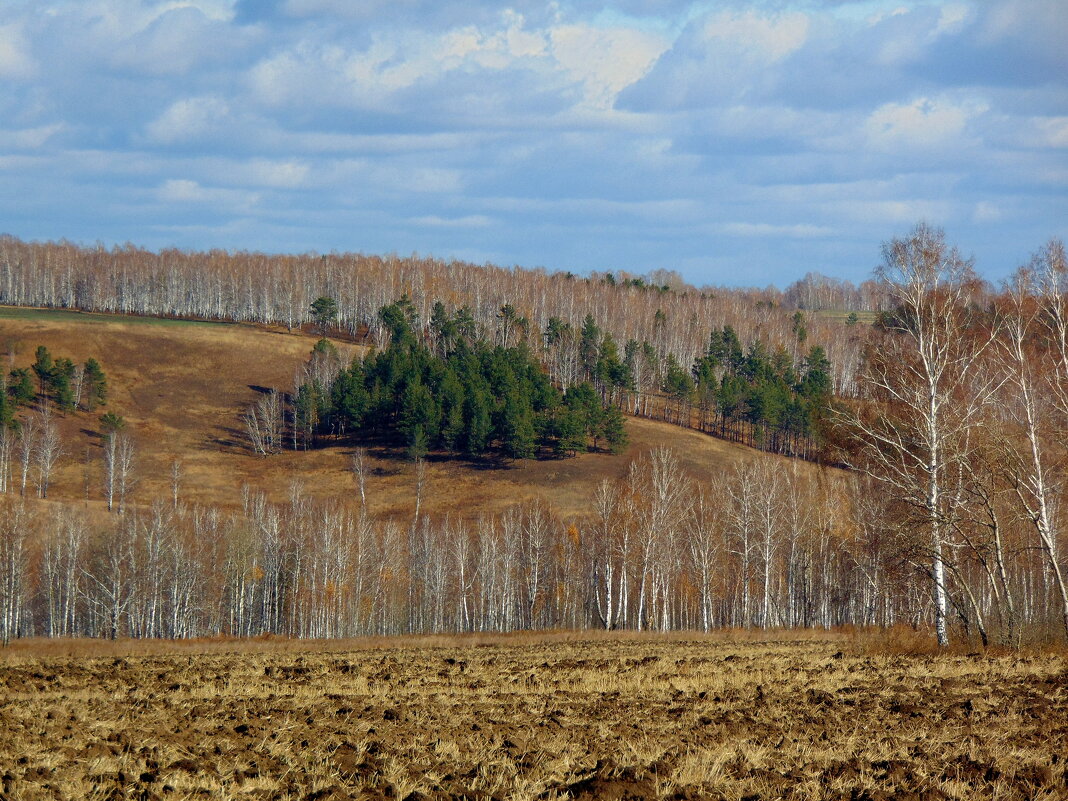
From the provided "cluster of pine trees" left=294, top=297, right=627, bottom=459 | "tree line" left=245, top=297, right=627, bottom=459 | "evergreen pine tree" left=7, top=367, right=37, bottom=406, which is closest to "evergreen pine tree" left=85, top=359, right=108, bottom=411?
"evergreen pine tree" left=7, top=367, right=37, bottom=406

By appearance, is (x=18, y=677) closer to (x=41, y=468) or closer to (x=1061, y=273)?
(x=1061, y=273)

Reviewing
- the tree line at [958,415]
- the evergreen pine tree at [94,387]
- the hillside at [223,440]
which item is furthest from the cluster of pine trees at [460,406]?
the tree line at [958,415]

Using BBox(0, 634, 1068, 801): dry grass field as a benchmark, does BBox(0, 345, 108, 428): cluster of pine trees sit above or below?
above

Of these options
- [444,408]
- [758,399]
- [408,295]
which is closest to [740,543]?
[444,408]

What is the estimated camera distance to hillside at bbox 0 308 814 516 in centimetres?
8931

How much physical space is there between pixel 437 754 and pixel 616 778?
248 centimetres

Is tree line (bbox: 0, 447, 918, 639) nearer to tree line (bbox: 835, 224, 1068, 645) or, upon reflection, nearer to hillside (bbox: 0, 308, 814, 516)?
hillside (bbox: 0, 308, 814, 516)

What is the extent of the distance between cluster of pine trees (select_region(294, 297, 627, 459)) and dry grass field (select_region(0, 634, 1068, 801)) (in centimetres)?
7299

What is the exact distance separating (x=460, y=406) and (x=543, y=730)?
84713 mm

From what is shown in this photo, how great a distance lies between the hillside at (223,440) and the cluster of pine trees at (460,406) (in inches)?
106

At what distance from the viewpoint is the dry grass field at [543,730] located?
10.4 m

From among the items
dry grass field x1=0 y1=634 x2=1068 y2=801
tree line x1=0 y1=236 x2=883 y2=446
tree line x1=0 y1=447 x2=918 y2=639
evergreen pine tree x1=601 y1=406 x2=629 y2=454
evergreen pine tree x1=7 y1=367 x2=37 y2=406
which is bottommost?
tree line x1=0 y1=447 x2=918 y2=639

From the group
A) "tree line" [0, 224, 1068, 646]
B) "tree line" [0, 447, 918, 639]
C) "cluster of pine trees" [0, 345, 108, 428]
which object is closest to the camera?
"tree line" [0, 224, 1068, 646]

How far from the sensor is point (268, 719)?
14.0 m
